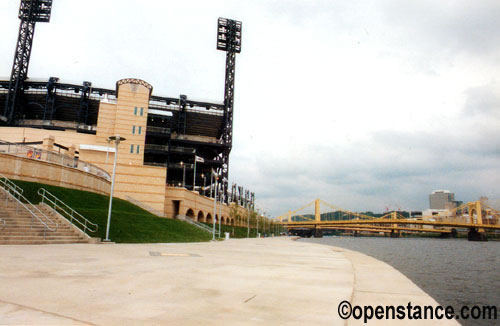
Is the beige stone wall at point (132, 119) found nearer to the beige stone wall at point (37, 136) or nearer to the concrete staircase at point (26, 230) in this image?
the beige stone wall at point (37, 136)

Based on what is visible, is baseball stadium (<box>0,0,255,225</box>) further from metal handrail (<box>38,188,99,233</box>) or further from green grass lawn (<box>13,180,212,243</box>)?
metal handrail (<box>38,188,99,233</box>)

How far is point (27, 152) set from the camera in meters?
31.6

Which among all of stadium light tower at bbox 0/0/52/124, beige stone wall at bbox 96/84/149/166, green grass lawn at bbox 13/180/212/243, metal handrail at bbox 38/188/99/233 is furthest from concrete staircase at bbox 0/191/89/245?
stadium light tower at bbox 0/0/52/124

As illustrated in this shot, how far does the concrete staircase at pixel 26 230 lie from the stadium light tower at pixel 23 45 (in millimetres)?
80504

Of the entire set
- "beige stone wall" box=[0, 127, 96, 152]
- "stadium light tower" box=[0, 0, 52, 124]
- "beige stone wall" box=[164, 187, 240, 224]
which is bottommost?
"beige stone wall" box=[164, 187, 240, 224]

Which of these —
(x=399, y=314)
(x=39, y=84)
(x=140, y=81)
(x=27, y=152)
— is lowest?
(x=399, y=314)

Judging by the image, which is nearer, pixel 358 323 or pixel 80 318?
pixel 80 318

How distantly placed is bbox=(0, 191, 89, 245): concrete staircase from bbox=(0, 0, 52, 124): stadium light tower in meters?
80.5

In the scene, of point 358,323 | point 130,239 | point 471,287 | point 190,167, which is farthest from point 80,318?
point 190,167

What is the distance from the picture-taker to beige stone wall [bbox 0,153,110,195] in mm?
29734

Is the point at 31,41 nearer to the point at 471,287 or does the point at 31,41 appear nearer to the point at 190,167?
the point at 190,167

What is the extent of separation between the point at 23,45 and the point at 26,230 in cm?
9594

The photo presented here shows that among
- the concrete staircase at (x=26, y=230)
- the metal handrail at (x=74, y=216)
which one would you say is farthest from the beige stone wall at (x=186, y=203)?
the concrete staircase at (x=26, y=230)

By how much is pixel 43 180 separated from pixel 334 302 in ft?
111
